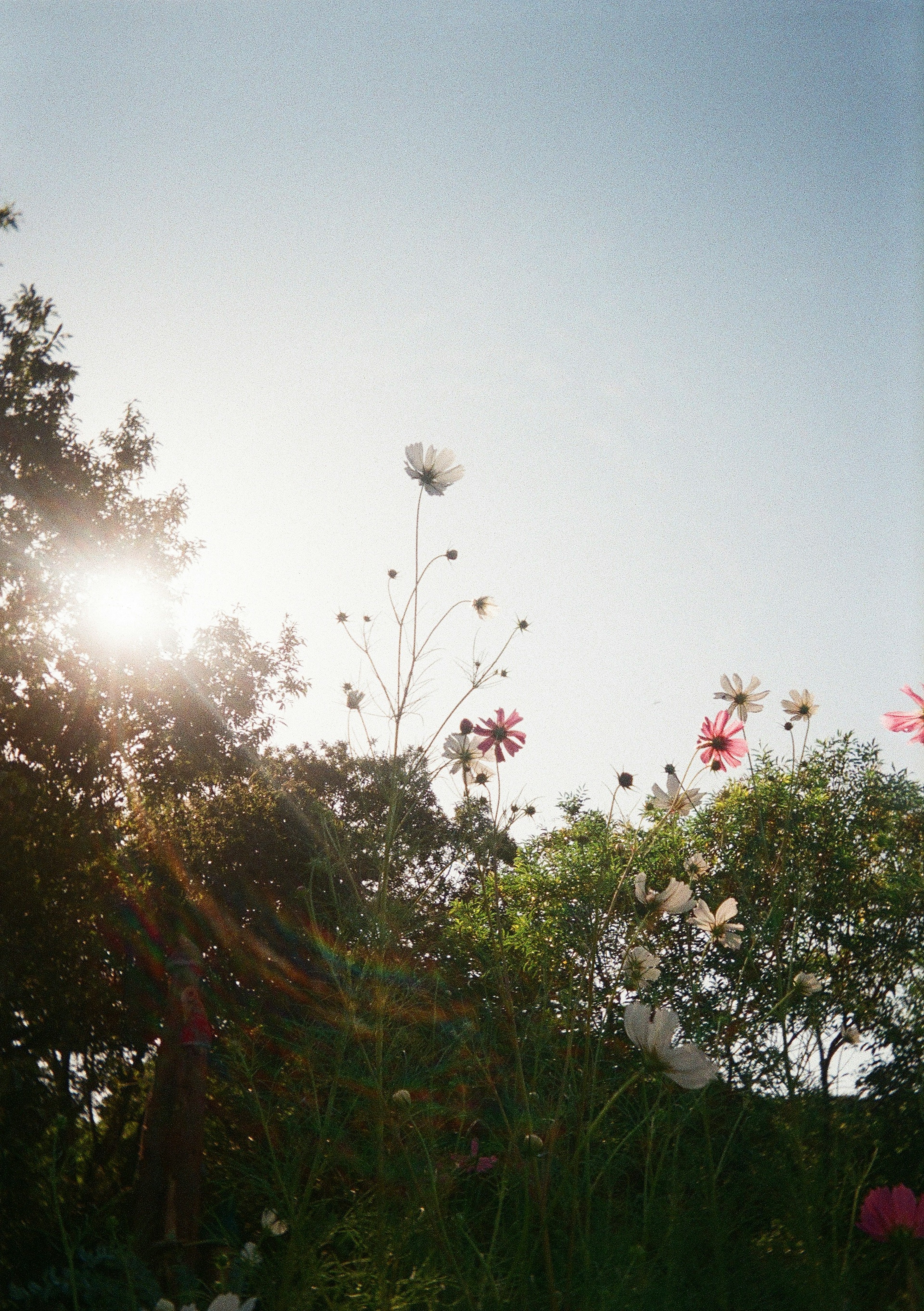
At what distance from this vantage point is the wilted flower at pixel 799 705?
125 inches

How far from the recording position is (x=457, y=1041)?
291 cm

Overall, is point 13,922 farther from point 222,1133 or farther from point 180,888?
point 180,888

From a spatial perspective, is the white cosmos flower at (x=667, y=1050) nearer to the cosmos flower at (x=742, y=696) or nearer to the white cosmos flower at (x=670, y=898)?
the white cosmos flower at (x=670, y=898)

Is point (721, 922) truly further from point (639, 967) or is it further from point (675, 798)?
point (639, 967)

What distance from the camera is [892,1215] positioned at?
1778 millimetres

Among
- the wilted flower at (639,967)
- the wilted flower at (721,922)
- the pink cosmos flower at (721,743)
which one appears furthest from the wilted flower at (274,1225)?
the pink cosmos flower at (721,743)

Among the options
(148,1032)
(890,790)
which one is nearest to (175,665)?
(148,1032)

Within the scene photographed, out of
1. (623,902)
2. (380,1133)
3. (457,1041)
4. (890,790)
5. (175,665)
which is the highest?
(175,665)

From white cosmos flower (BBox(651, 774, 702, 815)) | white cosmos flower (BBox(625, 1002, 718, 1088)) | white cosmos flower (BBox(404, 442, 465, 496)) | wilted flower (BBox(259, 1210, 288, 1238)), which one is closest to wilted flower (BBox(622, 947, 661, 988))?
white cosmos flower (BBox(625, 1002, 718, 1088))

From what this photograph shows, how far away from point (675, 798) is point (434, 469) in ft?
3.79

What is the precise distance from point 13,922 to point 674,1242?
3999 mm

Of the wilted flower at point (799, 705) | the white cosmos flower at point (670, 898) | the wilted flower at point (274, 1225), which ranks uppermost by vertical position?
the wilted flower at point (799, 705)

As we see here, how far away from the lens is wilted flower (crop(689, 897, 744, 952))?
2.11 m

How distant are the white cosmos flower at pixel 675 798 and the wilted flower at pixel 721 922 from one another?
0.79ft
